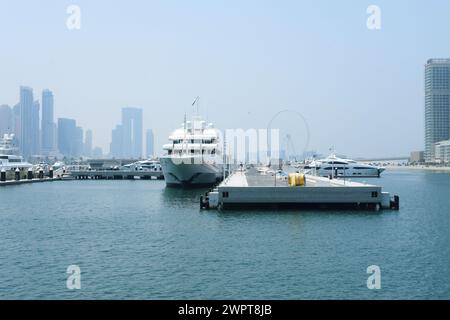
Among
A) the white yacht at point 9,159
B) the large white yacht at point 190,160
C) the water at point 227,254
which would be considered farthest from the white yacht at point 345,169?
the water at point 227,254

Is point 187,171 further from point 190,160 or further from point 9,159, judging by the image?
point 9,159

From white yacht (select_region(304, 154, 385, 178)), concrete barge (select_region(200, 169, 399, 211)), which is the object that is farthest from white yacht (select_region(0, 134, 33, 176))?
concrete barge (select_region(200, 169, 399, 211))

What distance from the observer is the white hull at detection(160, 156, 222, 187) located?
95.1 meters

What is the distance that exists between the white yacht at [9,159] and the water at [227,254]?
102715mm

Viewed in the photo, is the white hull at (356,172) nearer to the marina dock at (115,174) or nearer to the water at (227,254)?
the marina dock at (115,174)

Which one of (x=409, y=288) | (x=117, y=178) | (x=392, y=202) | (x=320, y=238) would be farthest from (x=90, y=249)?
(x=117, y=178)

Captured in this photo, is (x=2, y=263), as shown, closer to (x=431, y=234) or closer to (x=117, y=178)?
(x=431, y=234)

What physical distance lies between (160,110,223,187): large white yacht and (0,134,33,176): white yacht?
57.9 metres

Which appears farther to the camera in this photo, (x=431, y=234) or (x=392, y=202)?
(x=392, y=202)

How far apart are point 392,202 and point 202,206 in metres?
21.2

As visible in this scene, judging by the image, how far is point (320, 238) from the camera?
3794 centimetres

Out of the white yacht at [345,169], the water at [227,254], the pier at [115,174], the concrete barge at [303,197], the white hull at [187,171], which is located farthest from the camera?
the white yacht at [345,169]

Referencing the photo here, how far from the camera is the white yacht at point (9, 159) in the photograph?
490 ft
